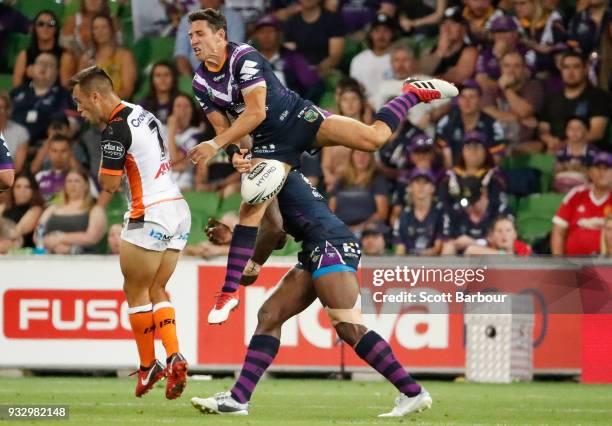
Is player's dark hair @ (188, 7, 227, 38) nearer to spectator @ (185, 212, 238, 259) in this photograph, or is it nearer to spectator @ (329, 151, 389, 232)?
spectator @ (185, 212, 238, 259)

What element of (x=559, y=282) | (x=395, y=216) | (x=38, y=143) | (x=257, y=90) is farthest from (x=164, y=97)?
(x=257, y=90)

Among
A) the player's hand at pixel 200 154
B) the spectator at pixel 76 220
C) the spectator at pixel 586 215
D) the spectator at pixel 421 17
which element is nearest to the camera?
the player's hand at pixel 200 154

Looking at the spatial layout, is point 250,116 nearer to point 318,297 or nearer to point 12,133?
point 318,297

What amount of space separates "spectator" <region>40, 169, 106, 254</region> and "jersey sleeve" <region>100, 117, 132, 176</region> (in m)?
6.00

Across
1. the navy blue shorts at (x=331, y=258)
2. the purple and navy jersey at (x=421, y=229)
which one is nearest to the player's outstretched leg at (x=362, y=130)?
the navy blue shorts at (x=331, y=258)

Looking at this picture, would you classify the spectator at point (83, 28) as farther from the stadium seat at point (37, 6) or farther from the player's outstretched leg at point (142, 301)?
the player's outstretched leg at point (142, 301)

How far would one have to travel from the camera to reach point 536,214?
52.7ft

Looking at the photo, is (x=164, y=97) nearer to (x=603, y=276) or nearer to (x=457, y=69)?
(x=457, y=69)

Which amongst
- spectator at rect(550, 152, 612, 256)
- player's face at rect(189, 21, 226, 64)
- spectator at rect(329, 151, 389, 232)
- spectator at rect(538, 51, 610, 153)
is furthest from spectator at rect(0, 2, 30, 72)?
player's face at rect(189, 21, 226, 64)

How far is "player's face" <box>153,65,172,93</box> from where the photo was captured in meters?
17.4

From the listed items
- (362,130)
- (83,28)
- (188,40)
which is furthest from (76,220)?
(362,130)

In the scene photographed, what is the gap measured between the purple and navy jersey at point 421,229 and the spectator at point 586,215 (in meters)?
1.27

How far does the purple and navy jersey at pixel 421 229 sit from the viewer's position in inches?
605

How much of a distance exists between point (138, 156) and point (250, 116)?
116 centimetres
